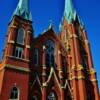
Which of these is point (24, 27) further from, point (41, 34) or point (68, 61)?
point (68, 61)

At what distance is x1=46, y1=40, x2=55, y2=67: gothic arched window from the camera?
32188 mm

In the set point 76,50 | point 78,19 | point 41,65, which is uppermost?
point 78,19

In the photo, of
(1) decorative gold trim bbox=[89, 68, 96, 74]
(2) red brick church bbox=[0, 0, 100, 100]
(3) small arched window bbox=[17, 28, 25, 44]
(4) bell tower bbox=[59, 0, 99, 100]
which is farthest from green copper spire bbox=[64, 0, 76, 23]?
(3) small arched window bbox=[17, 28, 25, 44]

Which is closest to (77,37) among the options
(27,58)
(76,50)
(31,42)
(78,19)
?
(76,50)

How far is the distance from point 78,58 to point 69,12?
13524mm

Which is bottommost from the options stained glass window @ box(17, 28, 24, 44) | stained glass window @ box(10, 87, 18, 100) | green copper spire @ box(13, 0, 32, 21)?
stained glass window @ box(10, 87, 18, 100)

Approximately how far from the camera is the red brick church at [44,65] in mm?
26016

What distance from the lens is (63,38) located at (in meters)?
40.3

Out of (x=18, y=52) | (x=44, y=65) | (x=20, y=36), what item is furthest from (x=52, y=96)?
(x=20, y=36)

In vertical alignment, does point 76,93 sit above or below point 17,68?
below

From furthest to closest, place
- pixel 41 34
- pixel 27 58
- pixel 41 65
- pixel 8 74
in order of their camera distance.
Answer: pixel 41 34, pixel 41 65, pixel 27 58, pixel 8 74

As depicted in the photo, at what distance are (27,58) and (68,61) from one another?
8796 millimetres

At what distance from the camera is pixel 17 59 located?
27.7 m

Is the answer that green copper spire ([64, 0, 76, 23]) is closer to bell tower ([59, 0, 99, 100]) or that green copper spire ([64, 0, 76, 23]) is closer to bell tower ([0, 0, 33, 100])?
bell tower ([59, 0, 99, 100])
